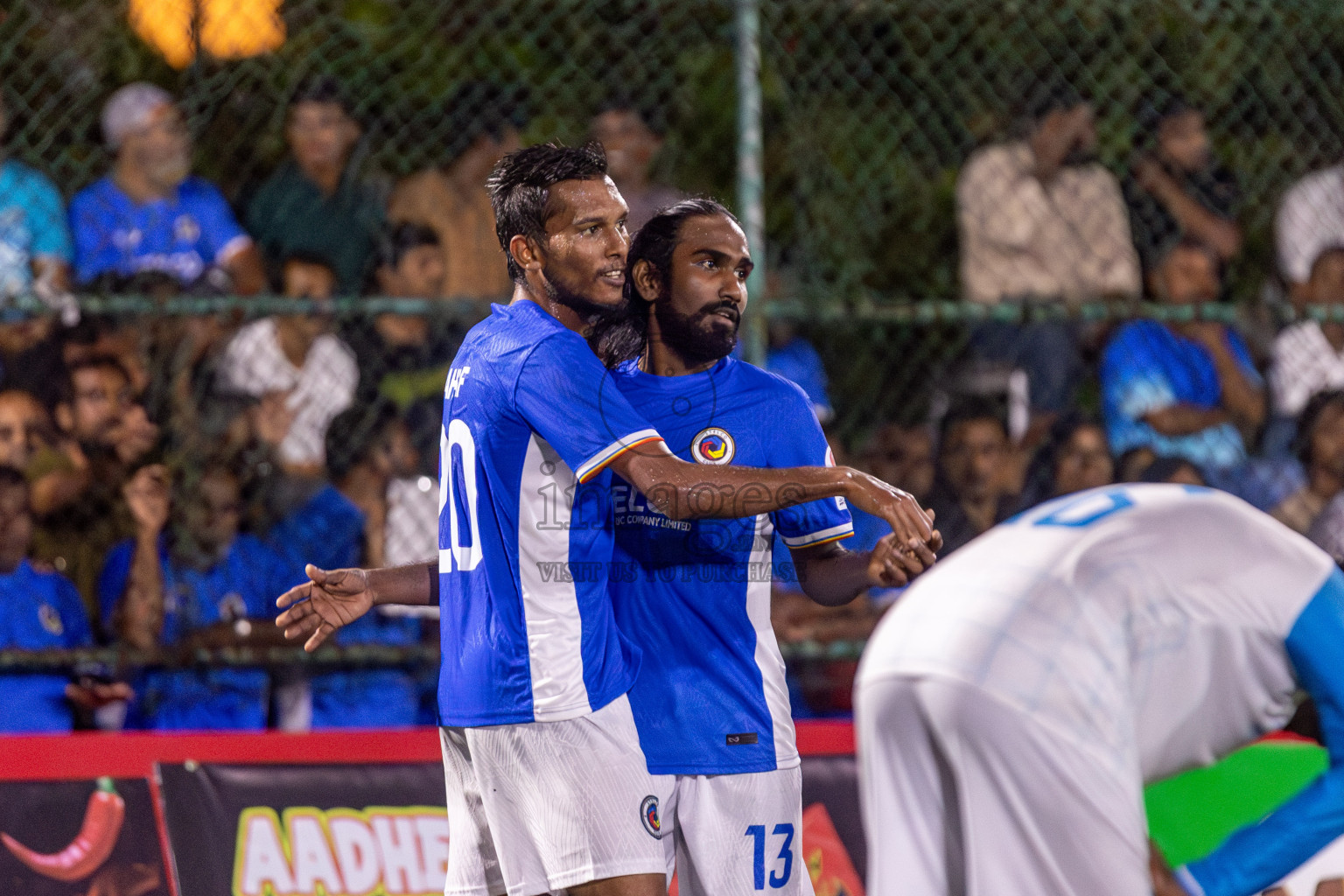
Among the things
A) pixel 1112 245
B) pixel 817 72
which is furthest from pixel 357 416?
pixel 1112 245

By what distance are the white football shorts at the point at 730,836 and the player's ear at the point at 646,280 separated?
112cm

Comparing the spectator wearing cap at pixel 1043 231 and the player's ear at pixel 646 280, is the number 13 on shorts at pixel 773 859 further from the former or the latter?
the spectator wearing cap at pixel 1043 231

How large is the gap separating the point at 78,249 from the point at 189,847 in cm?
236

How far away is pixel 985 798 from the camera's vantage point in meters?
2.20

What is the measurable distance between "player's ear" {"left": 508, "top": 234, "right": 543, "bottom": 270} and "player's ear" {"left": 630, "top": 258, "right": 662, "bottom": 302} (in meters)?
0.34

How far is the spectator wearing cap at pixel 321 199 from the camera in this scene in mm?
5523

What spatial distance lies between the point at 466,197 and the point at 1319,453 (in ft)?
11.8

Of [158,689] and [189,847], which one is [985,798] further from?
[158,689]

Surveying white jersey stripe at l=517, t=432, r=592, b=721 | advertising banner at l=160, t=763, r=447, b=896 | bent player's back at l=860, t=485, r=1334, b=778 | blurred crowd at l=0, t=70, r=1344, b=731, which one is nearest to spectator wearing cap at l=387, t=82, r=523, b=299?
blurred crowd at l=0, t=70, r=1344, b=731

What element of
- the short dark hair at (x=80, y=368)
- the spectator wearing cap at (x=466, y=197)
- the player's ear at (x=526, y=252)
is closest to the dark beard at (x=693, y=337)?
the player's ear at (x=526, y=252)

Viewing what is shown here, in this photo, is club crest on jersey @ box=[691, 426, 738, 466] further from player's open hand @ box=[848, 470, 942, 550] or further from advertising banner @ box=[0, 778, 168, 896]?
advertising banner @ box=[0, 778, 168, 896]

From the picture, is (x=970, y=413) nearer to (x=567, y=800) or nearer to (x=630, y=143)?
(x=630, y=143)

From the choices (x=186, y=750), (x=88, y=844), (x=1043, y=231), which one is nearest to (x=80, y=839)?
(x=88, y=844)

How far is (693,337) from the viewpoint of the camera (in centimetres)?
328
